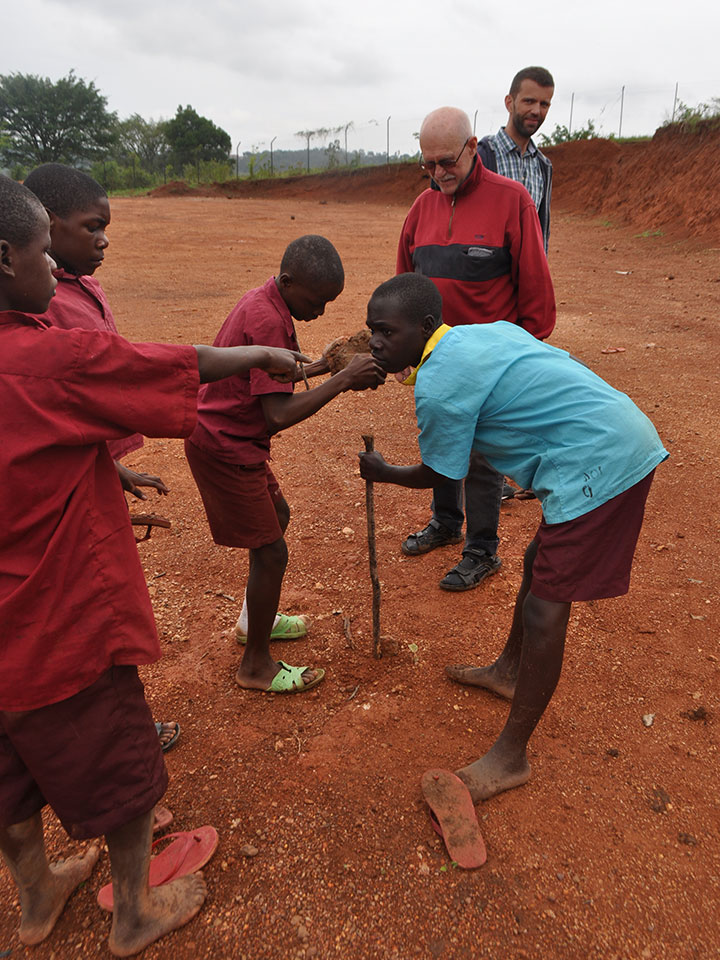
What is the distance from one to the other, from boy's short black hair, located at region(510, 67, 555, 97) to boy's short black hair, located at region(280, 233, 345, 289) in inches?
116

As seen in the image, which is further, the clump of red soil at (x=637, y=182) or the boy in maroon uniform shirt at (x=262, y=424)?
the clump of red soil at (x=637, y=182)

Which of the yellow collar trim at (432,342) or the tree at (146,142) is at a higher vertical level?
the tree at (146,142)

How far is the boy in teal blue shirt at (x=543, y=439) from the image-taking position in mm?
1986

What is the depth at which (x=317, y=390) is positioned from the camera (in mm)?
2225

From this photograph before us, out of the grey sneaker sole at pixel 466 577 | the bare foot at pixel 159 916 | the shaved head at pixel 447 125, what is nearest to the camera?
the bare foot at pixel 159 916

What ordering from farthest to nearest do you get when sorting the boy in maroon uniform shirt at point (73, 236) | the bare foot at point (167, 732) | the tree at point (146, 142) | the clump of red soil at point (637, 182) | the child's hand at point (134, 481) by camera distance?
the tree at point (146, 142) → the clump of red soil at point (637, 182) → the bare foot at point (167, 732) → the child's hand at point (134, 481) → the boy in maroon uniform shirt at point (73, 236)

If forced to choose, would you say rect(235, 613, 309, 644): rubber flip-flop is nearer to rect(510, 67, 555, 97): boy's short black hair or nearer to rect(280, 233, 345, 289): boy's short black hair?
rect(280, 233, 345, 289): boy's short black hair

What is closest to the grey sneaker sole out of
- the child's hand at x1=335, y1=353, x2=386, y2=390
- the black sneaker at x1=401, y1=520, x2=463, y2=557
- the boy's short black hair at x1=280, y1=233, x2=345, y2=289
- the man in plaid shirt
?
the black sneaker at x1=401, y1=520, x2=463, y2=557

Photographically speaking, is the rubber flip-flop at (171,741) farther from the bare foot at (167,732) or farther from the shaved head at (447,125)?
the shaved head at (447,125)

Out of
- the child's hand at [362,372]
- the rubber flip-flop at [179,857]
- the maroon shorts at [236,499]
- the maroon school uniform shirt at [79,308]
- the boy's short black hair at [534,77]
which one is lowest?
the rubber flip-flop at [179,857]

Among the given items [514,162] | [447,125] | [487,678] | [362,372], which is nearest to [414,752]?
[487,678]

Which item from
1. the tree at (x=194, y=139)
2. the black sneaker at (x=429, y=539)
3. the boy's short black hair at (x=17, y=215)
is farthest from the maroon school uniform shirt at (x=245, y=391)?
the tree at (x=194, y=139)

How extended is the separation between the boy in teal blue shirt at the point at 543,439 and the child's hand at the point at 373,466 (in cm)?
39

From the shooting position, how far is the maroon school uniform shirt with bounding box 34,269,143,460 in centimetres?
205
